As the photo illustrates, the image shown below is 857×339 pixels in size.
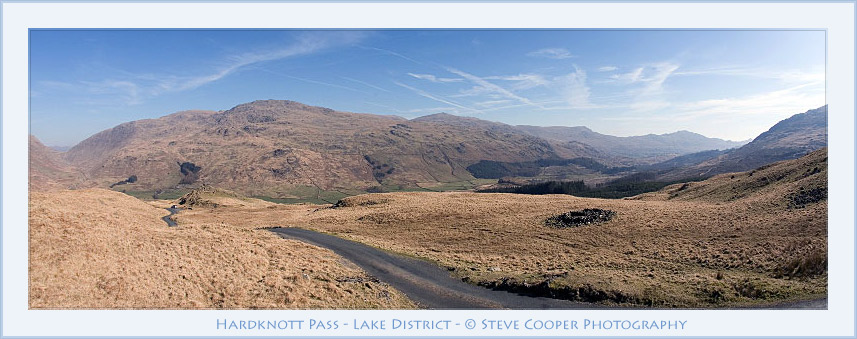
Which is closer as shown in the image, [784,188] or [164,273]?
[164,273]

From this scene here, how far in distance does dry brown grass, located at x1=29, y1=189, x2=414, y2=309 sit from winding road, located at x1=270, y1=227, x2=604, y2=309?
117 cm

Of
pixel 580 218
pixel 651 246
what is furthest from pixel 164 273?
pixel 580 218

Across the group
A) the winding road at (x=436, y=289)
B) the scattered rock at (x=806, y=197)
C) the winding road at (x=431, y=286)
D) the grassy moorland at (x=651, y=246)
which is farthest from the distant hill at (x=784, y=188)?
the winding road at (x=431, y=286)

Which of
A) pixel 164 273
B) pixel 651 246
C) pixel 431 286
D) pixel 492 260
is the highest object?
pixel 164 273

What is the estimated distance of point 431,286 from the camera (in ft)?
64.5

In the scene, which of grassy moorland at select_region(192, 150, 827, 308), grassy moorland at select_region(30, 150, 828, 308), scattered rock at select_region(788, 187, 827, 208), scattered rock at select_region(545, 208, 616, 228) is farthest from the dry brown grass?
scattered rock at select_region(788, 187, 827, 208)

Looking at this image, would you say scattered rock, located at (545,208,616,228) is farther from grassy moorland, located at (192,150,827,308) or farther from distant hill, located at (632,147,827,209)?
distant hill, located at (632,147,827,209)

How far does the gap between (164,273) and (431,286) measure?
1236cm

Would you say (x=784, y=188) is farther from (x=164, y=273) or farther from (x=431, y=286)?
(x=164, y=273)

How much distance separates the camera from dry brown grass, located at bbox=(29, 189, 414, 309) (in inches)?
526

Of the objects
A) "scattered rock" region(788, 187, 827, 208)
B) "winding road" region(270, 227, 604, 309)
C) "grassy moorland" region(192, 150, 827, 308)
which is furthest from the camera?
"scattered rock" region(788, 187, 827, 208)

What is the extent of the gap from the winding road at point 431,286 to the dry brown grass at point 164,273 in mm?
1171

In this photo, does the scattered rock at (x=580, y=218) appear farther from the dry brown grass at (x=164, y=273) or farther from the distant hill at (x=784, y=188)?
the dry brown grass at (x=164, y=273)

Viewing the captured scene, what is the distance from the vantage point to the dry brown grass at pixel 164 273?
13.4 meters
